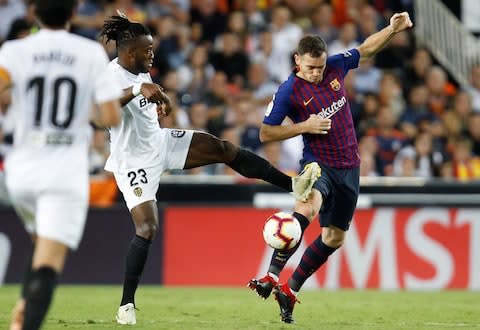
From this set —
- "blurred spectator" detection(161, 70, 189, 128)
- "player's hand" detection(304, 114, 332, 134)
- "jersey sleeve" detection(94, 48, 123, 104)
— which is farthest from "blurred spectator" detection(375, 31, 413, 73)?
"jersey sleeve" detection(94, 48, 123, 104)

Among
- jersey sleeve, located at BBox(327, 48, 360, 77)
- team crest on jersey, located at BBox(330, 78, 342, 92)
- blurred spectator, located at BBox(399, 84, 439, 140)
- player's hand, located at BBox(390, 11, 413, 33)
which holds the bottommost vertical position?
blurred spectator, located at BBox(399, 84, 439, 140)

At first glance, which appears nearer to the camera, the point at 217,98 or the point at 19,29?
the point at 19,29

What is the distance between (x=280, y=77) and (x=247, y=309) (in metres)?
6.93

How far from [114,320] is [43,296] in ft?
9.58

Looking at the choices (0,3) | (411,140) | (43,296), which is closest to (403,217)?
(411,140)

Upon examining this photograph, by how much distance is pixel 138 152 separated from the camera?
27.8 feet

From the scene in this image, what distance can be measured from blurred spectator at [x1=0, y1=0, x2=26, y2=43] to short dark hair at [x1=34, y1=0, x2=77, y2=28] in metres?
10.2

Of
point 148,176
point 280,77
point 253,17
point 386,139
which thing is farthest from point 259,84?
point 148,176

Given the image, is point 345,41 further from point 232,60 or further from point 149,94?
point 149,94

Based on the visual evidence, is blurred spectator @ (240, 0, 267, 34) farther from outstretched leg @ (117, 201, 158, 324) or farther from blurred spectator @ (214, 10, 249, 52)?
outstretched leg @ (117, 201, 158, 324)

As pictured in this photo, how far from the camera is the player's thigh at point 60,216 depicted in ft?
18.6

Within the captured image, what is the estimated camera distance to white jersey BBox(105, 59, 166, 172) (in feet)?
27.7

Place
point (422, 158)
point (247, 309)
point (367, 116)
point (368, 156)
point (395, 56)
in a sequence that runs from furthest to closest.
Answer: point (395, 56)
point (367, 116)
point (422, 158)
point (368, 156)
point (247, 309)

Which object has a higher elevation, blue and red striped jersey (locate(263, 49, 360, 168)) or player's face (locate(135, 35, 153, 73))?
player's face (locate(135, 35, 153, 73))
